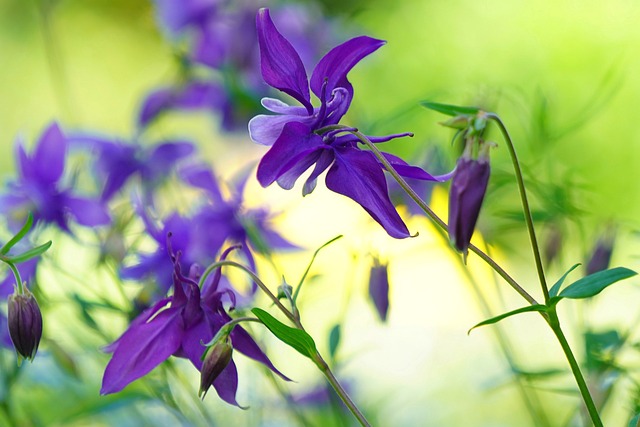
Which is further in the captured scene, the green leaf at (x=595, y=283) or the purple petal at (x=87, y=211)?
the purple petal at (x=87, y=211)

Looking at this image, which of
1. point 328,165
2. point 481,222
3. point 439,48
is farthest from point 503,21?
point 328,165

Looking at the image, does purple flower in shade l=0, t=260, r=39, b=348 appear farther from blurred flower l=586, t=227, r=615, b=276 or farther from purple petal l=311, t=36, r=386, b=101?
blurred flower l=586, t=227, r=615, b=276

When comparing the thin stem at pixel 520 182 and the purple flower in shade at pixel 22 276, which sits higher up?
the thin stem at pixel 520 182

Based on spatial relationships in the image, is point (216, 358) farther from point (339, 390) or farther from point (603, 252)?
Result: point (603, 252)

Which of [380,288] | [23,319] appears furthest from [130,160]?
[23,319]

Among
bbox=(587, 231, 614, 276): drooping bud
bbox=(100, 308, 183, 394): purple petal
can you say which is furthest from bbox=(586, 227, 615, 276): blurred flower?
bbox=(100, 308, 183, 394): purple petal

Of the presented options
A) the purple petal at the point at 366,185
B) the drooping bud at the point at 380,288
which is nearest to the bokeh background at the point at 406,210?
the drooping bud at the point at 380,288

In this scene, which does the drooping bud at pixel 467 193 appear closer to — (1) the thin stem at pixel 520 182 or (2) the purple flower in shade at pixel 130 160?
(1) the thin stem at pixel 520 182
